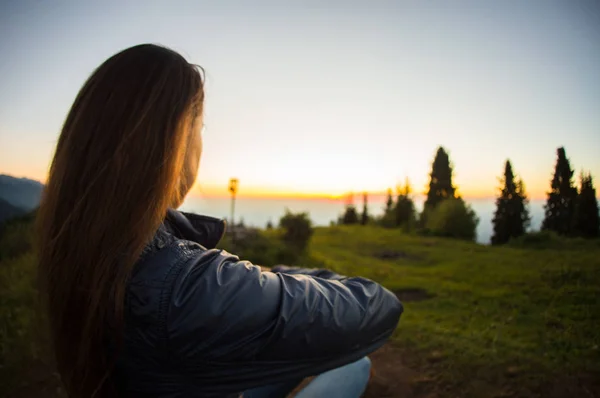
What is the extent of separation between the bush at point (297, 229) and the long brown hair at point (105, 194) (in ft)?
32.5

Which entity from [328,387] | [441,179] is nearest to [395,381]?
[328,387]

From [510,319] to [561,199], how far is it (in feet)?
5.23

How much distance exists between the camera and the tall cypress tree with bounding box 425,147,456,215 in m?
9.86

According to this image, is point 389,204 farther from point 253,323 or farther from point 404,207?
point 253,323

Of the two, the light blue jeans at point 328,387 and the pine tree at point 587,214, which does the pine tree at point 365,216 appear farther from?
the light blue jeans at point 328,387

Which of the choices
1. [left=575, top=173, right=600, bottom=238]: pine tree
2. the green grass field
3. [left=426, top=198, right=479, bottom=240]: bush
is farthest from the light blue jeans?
[left=426, top=198, right=479, bottom=240]: bush

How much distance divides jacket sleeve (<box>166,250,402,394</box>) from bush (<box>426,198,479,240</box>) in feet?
32.8

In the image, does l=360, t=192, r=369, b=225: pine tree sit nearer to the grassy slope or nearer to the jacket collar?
the grassy slope

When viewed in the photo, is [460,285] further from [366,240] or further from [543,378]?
[366,240]

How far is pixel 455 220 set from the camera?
35.4ft

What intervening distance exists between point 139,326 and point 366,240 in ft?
48.1

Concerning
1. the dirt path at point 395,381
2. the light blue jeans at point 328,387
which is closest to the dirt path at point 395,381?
the dirt path at point 395,381

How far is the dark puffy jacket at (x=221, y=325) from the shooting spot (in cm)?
91

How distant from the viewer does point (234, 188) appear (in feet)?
36.9
